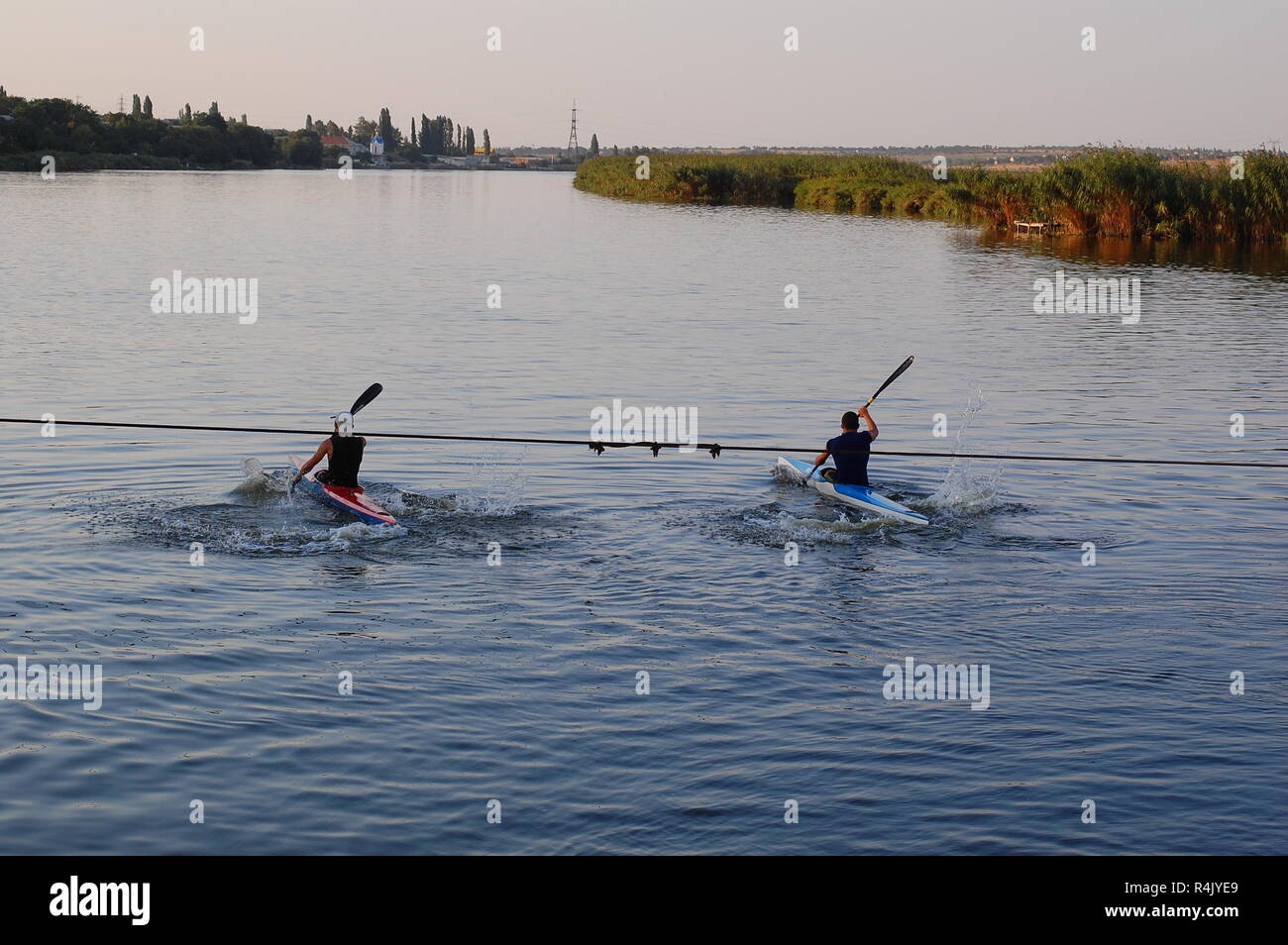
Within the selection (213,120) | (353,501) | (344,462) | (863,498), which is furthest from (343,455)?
(213,120)

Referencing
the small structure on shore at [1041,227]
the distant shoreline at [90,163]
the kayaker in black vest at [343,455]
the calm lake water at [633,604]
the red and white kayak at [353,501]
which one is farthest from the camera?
the distant shoreline at [90,163]

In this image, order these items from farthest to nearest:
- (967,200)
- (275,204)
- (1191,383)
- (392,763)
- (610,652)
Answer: (275,204)
(967,200)
(1191,383)
(610,652)
(392,763)

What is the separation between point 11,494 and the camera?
18656mm

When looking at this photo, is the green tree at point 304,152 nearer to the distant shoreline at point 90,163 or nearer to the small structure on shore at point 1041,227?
the distant shoreline at point 90,163

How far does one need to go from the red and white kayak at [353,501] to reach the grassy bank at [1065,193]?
161 feet

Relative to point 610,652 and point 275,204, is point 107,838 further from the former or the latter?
point 275,204

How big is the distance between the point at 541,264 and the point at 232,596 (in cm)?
3873

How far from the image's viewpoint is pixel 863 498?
1834cm

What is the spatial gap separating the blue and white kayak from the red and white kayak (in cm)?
570

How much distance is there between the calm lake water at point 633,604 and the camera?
1038 centimetres

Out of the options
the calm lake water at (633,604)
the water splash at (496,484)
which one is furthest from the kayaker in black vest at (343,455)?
the water splash at (496,484)

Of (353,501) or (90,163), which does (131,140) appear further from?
(353,501)
